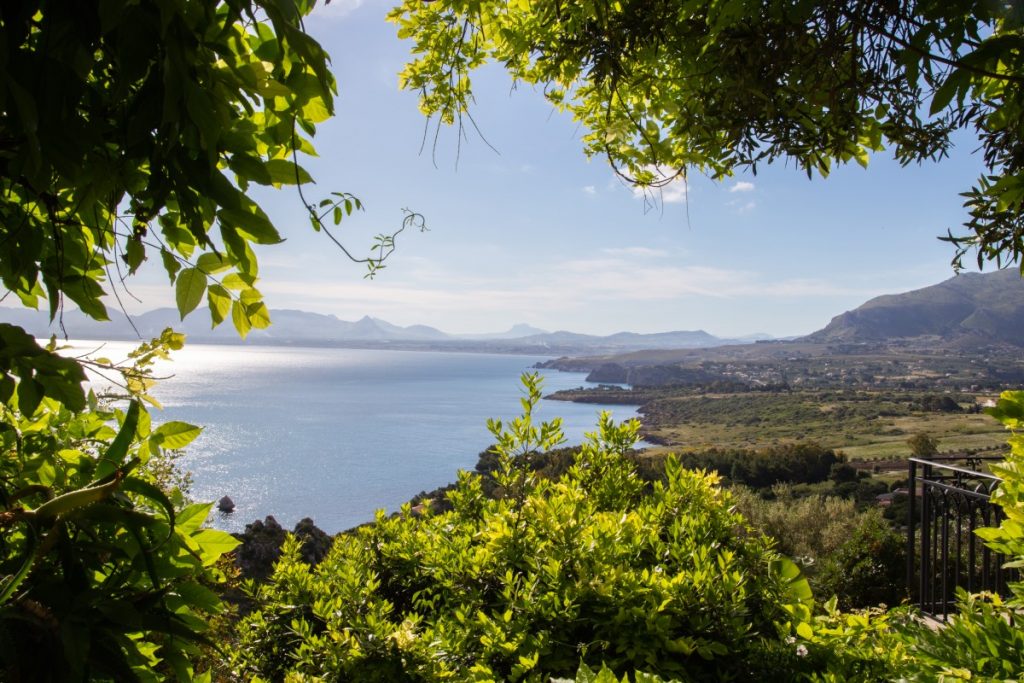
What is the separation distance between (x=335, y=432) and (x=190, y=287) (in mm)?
53316

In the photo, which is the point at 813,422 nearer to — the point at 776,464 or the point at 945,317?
the point at 776,464

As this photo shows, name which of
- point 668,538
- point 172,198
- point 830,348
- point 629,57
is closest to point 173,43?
point 172,198

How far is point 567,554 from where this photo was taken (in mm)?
1996

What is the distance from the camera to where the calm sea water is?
30.0 m

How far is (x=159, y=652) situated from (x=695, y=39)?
2.23 meters

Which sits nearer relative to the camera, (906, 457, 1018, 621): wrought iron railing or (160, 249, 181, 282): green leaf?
(160, 249, 181, 282): green leaf

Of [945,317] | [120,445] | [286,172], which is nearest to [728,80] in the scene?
[286,172]

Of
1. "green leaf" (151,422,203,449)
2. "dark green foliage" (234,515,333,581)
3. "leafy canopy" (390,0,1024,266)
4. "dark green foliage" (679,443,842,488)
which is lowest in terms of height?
"dark green foliage" (679,443,842,488)

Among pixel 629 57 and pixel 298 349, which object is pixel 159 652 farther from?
pixel 298 349

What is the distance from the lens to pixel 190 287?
83 cm

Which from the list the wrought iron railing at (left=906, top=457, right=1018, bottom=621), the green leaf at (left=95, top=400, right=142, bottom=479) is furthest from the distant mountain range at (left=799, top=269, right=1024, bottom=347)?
the green leaf at (left=95, top=400, right=142, bottom=479)

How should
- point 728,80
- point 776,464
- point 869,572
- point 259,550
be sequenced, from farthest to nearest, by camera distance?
1. point 776,464
2. point 259,550
3. point 869,572
4. point 728,80

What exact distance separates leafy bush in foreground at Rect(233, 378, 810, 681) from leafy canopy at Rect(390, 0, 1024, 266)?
122 centimetres

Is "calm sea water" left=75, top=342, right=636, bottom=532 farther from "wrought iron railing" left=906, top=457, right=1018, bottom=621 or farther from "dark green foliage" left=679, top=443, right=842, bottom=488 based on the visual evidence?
"dark green foliage" left=679, top=443, right=842, bottom=488
